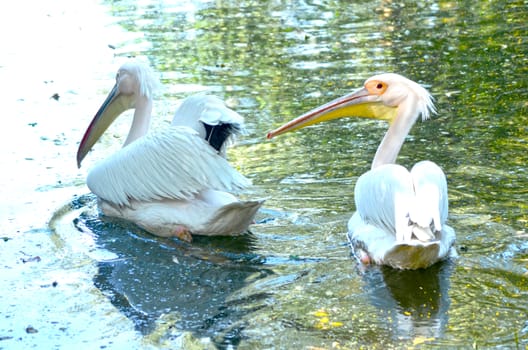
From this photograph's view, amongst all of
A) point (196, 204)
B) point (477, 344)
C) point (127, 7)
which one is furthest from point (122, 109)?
point (127, 7)

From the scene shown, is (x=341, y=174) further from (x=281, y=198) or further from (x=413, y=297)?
(x=413, y=297)

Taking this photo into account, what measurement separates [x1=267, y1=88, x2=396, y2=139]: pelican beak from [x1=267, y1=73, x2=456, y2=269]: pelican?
0.7 inches

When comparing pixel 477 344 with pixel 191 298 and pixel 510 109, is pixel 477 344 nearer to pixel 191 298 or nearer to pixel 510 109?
pixel 191 298

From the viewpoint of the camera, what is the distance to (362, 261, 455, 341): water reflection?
14.0ft

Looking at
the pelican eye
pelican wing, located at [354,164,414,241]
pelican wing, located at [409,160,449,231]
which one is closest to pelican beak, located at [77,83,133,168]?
the pelican eye

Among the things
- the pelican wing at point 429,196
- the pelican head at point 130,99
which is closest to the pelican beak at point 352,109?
the pelican wing at point 429,196

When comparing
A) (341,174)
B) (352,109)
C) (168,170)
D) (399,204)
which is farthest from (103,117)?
(399,204)

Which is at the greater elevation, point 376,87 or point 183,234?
point 376,87

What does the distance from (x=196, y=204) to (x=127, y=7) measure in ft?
29.0

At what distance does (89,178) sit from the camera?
20.6 ft

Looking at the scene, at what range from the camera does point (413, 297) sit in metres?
4.70

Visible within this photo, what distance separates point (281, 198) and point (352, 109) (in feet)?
2.61

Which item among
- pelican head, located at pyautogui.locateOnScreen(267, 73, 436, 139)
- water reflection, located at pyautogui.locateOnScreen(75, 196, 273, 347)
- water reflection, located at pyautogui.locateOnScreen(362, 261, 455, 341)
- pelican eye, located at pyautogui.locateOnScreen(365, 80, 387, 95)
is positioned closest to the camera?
water reflection, located at pyautogui.locateOnScreen(362, 261, 455, 341)

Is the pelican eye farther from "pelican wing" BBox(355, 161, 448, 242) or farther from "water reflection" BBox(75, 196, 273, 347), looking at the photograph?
"water reflection" BBox(75, 196, 273, 347)
